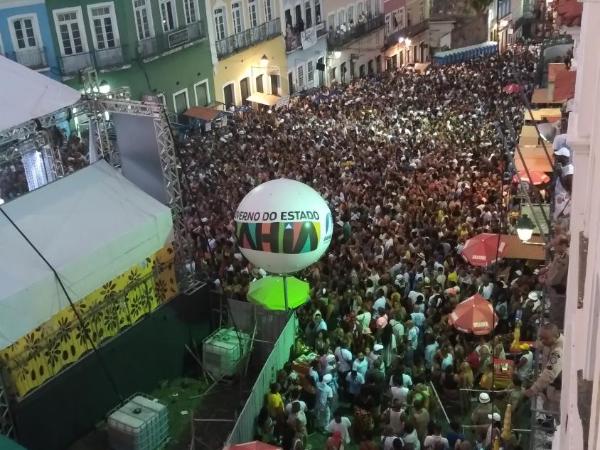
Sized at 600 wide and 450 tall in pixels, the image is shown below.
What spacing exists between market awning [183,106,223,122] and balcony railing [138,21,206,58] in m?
2.45

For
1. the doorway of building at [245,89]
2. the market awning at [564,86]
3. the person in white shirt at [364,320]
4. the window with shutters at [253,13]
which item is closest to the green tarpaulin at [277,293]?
the person in white shirt at [364,320]

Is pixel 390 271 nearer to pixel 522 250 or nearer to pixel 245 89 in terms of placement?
pixel 522 250

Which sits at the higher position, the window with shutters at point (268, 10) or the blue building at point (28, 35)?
the blue building at point (28, 35)

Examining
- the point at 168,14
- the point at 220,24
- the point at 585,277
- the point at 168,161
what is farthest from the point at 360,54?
the point at 585,277

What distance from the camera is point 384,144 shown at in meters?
22.8

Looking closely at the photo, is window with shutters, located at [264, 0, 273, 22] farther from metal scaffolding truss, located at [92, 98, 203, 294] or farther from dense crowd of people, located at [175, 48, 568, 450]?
metal scaffolding truss, located at [92, 98, 203, 294]

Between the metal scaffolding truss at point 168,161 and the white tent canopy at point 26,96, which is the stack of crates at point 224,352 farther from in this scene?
the white tent canopy at point 26,96

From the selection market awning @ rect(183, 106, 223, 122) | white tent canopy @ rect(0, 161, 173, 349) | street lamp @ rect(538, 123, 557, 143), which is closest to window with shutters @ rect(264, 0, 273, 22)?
market awning @ rect(183, 106, 223, 122)

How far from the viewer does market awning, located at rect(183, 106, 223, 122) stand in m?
28.2

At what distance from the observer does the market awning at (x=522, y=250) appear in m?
13.6

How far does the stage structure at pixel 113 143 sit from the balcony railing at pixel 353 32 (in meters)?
25.8

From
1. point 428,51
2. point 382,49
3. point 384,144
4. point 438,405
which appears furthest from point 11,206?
point 428,51

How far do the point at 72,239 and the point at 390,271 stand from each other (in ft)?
19.5

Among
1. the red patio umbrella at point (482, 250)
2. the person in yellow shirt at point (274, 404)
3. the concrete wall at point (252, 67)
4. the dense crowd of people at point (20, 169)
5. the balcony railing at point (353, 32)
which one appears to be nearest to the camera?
the person in yellow shirt at point (274, 404)
